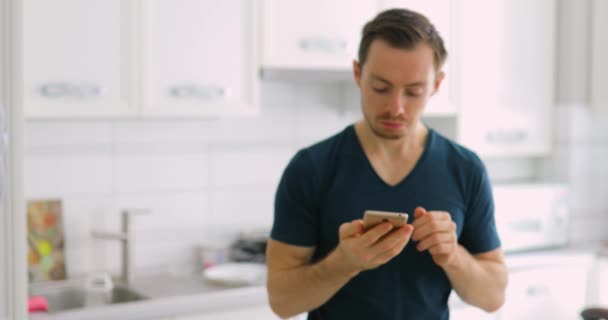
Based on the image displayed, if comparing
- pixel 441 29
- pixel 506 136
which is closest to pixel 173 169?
pixel 441 29

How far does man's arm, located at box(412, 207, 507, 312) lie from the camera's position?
162 centimetres

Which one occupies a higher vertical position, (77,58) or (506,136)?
(77,58)

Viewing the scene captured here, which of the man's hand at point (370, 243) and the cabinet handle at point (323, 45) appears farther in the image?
the cabinet handle at point (323, 45)

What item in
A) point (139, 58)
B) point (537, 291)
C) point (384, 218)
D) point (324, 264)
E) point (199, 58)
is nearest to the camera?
point (384, 218)

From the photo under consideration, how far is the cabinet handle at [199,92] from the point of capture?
2717mm

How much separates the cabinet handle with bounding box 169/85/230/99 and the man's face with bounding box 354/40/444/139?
113cm

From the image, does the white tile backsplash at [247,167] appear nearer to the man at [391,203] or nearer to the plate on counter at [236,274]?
the plate on counter at [236,274]

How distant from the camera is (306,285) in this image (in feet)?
5.53

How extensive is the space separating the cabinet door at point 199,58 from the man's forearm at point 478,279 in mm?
1254

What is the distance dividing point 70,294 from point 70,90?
27.3 inches

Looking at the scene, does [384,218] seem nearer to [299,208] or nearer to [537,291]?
[299,208]

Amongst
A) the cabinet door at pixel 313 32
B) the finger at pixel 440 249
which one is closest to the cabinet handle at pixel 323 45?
the cabinet door at pixel 313 32

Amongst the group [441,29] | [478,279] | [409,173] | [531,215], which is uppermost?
[441,29]

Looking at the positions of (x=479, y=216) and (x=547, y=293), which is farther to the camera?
(x=547, y=293)
